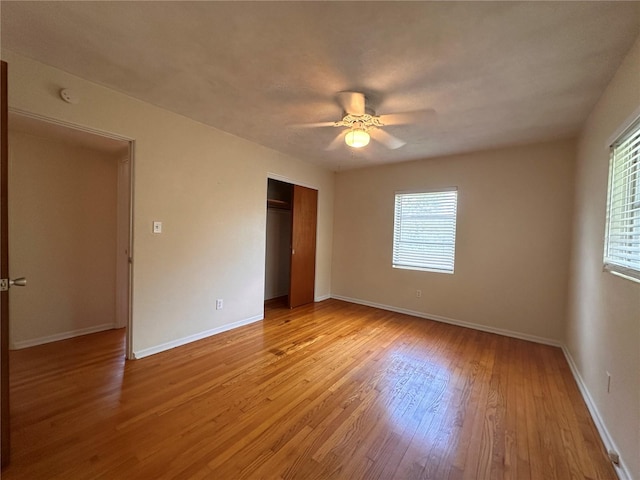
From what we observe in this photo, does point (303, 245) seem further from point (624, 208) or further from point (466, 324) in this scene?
point (624, 208)

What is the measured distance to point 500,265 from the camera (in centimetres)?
367

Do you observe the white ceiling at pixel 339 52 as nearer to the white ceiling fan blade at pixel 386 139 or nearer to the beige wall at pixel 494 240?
the white ceiling fan blade at pixel 386 139

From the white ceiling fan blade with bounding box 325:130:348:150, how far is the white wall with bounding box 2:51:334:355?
871 mm

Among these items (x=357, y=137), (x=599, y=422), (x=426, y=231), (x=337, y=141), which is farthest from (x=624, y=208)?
(x=337, y=141)

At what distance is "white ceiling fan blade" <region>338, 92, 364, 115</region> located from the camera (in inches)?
87.9

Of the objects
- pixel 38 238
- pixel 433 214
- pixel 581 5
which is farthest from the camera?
pixel 433 214

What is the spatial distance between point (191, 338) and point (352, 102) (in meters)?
2.99

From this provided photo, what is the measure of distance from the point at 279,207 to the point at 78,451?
393 centimetres

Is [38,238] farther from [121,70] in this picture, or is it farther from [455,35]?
[455,35]

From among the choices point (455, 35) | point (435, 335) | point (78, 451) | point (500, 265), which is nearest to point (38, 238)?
point (78, 451)

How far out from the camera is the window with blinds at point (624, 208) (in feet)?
5.28

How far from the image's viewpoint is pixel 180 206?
2.96 metres

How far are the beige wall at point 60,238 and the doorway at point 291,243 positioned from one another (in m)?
2.23

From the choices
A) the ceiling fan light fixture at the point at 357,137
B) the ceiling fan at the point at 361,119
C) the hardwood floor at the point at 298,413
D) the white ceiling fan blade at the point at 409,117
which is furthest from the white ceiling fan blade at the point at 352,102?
the hardwood floor at the point at 298,413
